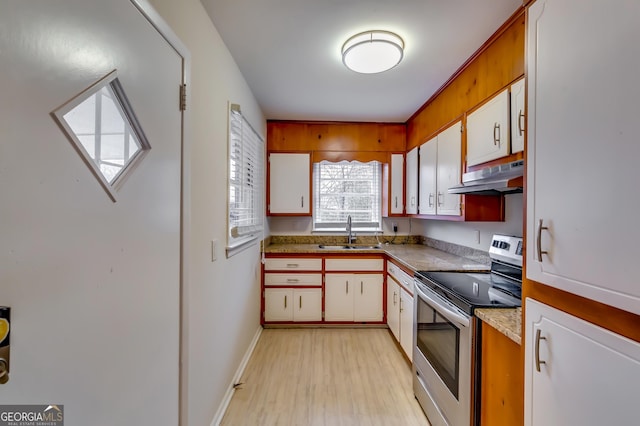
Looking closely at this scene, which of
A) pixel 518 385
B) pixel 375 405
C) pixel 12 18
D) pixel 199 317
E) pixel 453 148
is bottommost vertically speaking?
pixel 375 405

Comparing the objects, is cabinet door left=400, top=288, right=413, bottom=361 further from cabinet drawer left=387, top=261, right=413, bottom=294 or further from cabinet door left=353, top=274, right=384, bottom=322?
cabinet door left=353, top=274, right=384, bottom=322

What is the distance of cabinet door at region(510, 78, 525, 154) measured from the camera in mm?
1495

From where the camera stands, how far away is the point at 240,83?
2.18 metres

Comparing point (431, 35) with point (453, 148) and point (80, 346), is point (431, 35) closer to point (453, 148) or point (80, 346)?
point (453, 148)

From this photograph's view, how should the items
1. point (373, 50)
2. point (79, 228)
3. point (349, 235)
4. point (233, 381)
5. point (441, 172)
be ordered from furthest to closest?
point (349, 235), point (441, 172), point (233, 381), point (373, 50), point (79, 228)

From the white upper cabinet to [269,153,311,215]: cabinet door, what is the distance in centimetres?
259

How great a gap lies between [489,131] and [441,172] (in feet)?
2.29

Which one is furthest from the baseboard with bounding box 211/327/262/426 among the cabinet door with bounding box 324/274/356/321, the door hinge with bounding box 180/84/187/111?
the door hinge with bounding box 180/84/187/111

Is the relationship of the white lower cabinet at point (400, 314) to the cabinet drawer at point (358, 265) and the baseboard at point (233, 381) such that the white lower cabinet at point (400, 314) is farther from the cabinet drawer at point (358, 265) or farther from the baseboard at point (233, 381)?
the baseboard at point (233, 381)

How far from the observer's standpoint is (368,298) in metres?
3.02

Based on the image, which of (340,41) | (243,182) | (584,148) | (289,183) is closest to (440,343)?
(584,148)

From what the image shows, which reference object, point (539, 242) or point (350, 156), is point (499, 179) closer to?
point (539, 242)

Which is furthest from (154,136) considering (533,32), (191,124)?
(533,32)

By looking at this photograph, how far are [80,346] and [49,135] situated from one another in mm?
525
